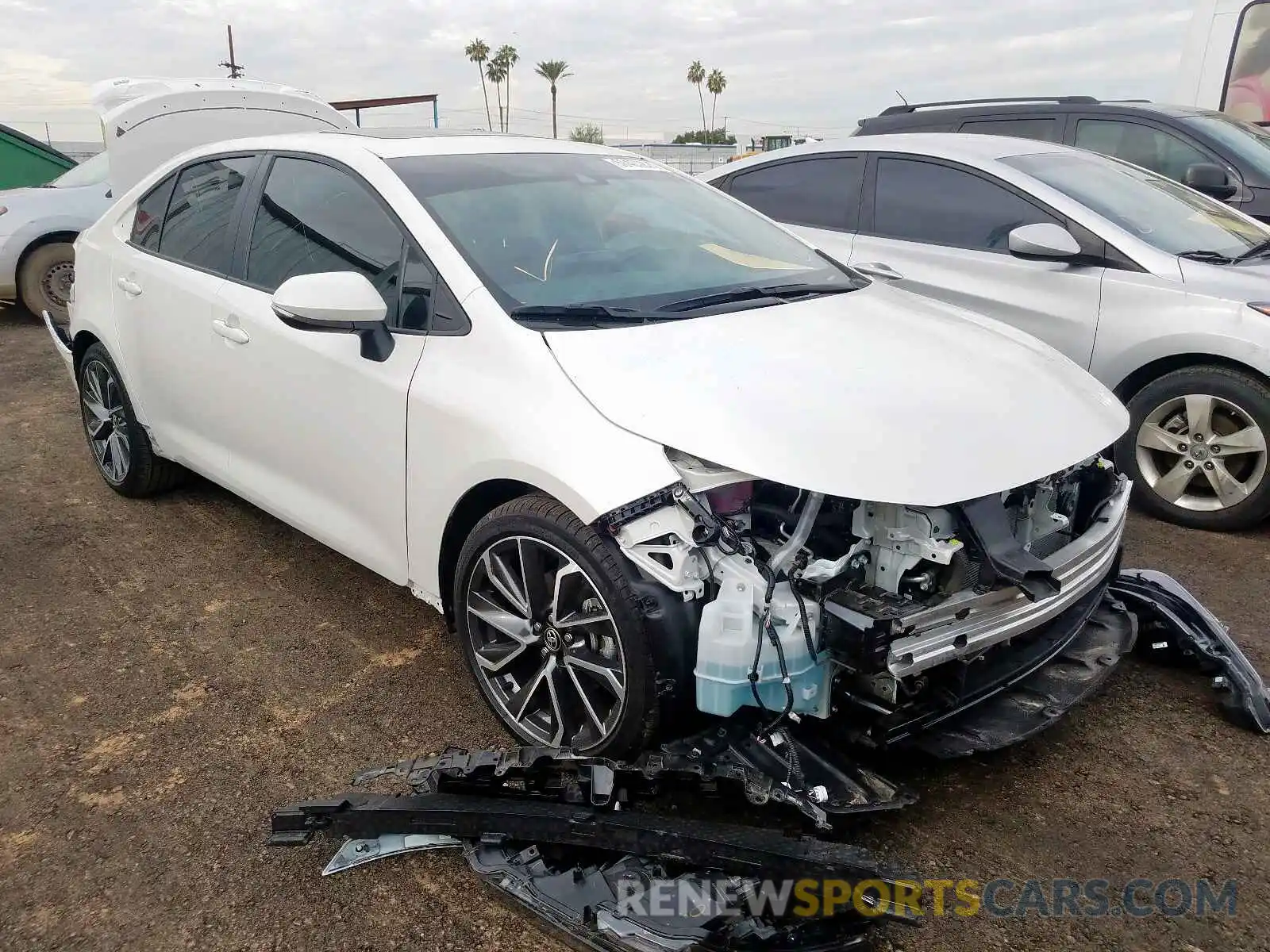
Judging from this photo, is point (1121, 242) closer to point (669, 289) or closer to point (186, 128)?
point (669, 289)

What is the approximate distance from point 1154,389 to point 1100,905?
281cm

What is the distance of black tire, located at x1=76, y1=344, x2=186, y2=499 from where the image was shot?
4445 mm

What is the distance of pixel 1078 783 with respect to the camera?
2604 mm

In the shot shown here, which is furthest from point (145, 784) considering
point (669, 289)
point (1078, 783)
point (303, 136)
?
point (1078, 783)

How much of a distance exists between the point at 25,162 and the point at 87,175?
2.50m

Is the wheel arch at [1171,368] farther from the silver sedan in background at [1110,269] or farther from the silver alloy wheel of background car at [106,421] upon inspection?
the silver alloy wheel of background car at [106,421]

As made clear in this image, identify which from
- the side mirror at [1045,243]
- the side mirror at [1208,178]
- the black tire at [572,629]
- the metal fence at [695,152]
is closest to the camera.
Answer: the black tire at [572,629]

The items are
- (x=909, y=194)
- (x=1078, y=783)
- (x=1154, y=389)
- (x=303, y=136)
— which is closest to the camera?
(x=1078, y=783)

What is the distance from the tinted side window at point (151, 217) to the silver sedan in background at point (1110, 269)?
3.04m

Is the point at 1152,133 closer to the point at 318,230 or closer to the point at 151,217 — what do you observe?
the point at 318,230

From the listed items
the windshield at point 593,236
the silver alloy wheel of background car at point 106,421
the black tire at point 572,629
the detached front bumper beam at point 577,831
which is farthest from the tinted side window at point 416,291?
the silver alloy wheel of background car at point 106,421

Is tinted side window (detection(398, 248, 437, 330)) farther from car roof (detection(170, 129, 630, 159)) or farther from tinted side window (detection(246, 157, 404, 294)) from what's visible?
car roof (detection(170, 129, 630, 159))

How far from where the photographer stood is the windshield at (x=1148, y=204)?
4582mm

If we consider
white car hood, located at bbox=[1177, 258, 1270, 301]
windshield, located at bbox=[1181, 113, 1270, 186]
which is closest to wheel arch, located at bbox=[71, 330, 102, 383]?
white car hood, located at bbox=[1177, 258, 1270, 301]
